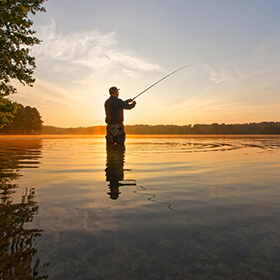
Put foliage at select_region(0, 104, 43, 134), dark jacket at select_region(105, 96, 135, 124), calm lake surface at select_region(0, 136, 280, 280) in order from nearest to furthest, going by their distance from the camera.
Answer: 1. calm lake surface at select_region(0, 136, 280, 280)
2. dark jacket at select_region(105, 96, 135, 124)
3. foliage at select_region(0, 104, 43, 134)

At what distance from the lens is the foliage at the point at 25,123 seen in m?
71.1

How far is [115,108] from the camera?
454 inches

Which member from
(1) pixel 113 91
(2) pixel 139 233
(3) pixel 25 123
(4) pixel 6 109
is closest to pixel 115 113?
(1) pixel 113 91

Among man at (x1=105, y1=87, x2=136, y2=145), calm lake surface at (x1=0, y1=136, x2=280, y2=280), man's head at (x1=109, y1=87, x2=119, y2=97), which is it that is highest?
man's head at (x1=109, y1=87, x2=119, y2=97)

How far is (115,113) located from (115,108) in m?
0.26

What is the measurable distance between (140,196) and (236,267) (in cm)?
194

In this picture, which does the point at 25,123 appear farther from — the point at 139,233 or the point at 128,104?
the point at 139,233

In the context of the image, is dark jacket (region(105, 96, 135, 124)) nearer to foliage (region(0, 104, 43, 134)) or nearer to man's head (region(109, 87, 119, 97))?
man's head (region(109, 87, 119, 97))

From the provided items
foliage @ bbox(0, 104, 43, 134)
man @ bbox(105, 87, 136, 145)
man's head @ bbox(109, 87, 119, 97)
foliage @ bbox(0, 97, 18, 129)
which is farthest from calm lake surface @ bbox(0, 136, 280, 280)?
foliage @ bbox(0, 104, 43, 134)

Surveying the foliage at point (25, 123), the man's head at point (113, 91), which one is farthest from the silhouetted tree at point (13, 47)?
the foliage at point (25, 123)

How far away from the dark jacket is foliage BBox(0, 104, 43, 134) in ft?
220

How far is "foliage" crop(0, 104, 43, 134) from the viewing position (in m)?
71.1

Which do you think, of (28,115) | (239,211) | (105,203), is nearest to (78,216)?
(105,203)

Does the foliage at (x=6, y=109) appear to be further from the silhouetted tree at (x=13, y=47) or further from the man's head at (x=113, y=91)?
the man's head at (x=113, y=91)
